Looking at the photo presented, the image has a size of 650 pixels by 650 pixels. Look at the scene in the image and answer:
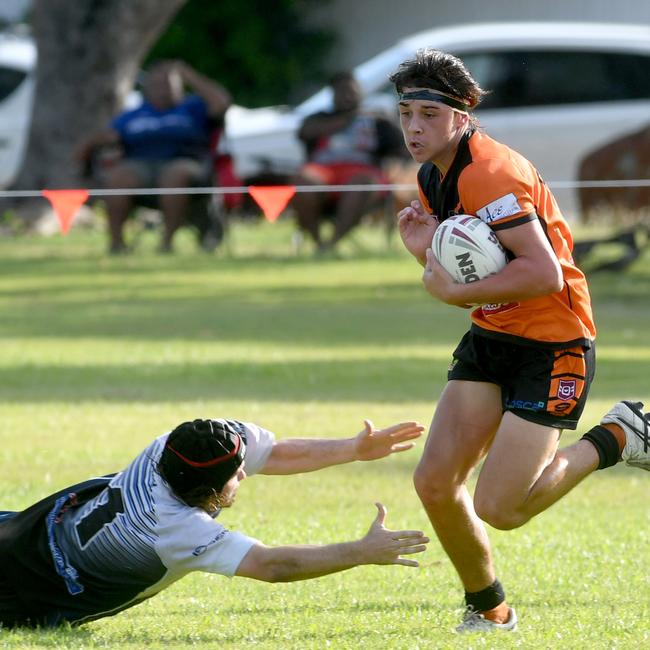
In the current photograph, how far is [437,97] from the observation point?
5.25 metres

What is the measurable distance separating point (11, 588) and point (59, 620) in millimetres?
194

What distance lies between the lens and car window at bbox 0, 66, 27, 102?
2372 centimetres

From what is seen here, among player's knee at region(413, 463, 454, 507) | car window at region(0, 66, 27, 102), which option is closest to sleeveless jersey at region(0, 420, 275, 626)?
player's knee at region(413, 463, 454, 507)

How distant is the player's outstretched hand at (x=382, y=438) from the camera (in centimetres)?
541

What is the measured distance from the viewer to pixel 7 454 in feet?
28.0

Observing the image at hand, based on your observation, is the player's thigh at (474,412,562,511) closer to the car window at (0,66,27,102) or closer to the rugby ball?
the rugby ball

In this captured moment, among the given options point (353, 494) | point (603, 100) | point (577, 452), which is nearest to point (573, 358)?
point (577, 452)

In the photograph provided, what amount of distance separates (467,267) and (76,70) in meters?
16.7

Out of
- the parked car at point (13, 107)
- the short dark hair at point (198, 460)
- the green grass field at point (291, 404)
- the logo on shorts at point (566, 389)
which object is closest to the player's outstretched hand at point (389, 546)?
the green grass field at point (291, 404)

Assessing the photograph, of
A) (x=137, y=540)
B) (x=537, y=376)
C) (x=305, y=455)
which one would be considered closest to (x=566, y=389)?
(x=537, y=376)

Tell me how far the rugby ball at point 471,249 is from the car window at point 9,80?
19.5m

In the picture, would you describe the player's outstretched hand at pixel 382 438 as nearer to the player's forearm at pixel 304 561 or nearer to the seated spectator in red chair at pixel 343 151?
the player's forearm at pixel 304 561

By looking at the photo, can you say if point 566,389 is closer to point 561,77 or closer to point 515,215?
point 515,215

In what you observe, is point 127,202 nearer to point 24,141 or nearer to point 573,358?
point 24,141
